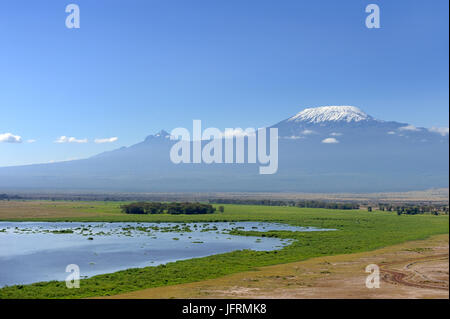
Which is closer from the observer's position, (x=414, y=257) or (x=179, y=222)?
(x=414, y=257)

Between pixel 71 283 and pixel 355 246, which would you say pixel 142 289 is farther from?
pixel 355 246

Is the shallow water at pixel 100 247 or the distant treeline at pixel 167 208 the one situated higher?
the distant treeline at pixel 167 208

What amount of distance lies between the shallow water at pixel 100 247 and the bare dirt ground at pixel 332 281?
708 cm

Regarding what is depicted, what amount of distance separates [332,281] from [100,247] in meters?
20.5

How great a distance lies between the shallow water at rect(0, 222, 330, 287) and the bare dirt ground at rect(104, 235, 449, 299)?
708 centimetres

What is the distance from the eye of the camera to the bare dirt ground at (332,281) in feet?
73.5
